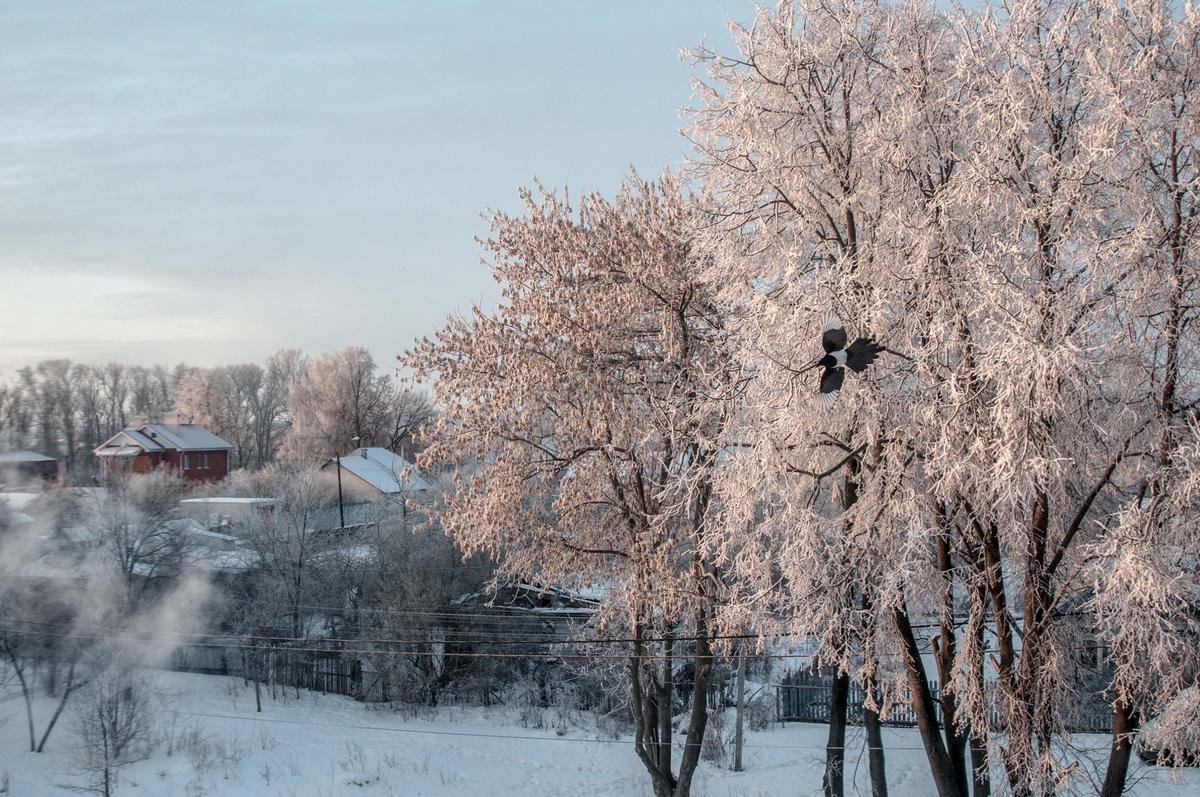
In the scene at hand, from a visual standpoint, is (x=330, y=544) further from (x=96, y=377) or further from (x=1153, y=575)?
(x=96, y=377)

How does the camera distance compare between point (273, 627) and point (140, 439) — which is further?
point (140, 439)

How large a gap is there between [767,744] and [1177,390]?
1649cm

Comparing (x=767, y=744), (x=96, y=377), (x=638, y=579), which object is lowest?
(x=767, y=744)

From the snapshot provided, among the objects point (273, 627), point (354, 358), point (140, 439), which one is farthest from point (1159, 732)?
point (354, 358)

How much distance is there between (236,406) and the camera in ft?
266

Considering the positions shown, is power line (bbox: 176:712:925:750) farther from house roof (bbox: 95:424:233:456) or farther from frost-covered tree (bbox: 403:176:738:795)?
house roof (bbox: 95:424:233:456)

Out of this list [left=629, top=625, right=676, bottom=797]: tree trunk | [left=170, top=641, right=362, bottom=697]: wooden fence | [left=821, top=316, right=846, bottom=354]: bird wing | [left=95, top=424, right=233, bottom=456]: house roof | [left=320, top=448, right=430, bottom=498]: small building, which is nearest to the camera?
[left=821, top=316, right=846, bottom=354]: bird wing

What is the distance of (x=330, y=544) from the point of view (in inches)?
1340

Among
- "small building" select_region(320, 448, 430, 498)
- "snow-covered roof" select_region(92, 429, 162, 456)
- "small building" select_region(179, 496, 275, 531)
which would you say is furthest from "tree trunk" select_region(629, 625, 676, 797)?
"snow-covered roof" select_region(92, 429, 162, 456)

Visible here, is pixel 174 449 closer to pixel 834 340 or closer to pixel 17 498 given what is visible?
pixel 17 498

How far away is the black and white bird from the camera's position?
7996mm

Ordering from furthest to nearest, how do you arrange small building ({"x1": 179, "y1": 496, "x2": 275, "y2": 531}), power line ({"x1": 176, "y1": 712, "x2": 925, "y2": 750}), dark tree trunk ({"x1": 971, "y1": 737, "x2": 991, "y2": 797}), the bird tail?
small building ({"x1": 179, "y1": 496, "x2": 275, "y2": 531})
power line ({"x1": 176, "y1": 712, "x2": 925, "y2": 750})
dark tree trunk ({"x1": 971, "y1": 737, "x2": 991, "y2": 797})
the bird tail

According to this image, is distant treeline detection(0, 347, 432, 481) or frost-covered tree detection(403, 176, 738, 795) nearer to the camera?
frost-covered tree detection(403, 176, 738, 795)

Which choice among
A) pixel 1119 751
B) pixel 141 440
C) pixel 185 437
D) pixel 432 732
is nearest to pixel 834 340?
pixel 1119 751
